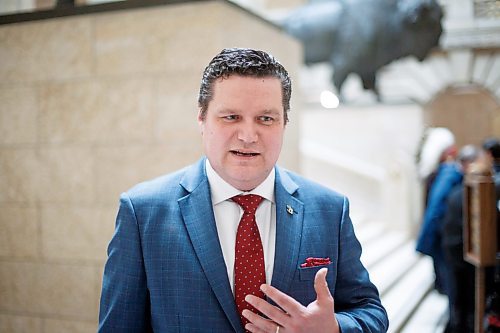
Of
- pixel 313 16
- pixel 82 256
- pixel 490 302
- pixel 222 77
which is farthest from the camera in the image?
pixel 313 16

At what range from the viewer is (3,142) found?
10.9 feet

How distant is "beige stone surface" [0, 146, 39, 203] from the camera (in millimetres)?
3256

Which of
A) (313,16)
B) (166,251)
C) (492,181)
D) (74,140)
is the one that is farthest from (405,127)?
(166,251)

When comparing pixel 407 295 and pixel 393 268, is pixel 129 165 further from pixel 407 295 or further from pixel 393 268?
pixel 393 268

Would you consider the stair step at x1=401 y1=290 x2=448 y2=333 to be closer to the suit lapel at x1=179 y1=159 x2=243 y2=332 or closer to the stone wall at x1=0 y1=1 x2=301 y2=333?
the stone wall at x1=0 y1=1 x2=301 y2=333

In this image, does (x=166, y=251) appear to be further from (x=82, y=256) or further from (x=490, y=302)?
(x=490, y=302)

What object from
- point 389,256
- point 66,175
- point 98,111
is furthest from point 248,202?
point 389,256

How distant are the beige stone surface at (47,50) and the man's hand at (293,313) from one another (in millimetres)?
2306

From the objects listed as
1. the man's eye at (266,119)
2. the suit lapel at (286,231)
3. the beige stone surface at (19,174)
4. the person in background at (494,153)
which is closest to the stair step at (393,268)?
the person in background at (494,153)

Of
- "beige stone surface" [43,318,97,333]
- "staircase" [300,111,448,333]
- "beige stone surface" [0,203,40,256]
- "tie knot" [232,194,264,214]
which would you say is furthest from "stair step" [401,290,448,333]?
"tie knot" [232,194,264,214]

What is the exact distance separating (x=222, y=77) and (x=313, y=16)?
8890 mm

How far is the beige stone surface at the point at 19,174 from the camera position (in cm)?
326

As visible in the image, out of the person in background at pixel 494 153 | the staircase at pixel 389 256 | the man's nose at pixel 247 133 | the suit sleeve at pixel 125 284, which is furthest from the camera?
the staircase at pixel 389 256

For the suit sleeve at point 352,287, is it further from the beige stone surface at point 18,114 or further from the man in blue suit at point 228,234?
the beige stone surface at point 18,114
